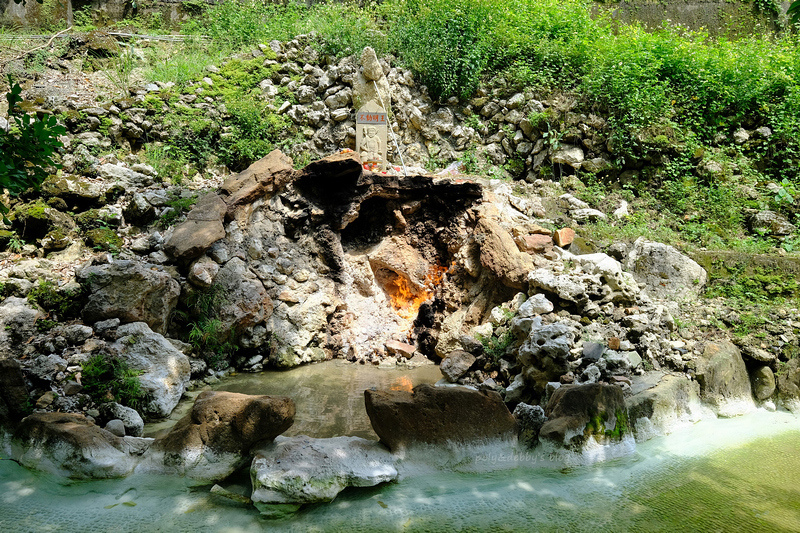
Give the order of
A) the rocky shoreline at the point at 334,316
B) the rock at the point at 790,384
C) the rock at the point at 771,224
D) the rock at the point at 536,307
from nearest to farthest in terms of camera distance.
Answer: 1. the rocky shoreline at the point at 334,316
2. the rock at the point at 790,384
3. the rock at the point at 536,307
4. the rock at the point at 771,224

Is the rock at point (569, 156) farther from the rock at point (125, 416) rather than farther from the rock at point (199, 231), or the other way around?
the rock at point (125, 416)

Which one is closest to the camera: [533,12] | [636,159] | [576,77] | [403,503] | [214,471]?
[403,503]

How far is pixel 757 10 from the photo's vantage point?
451 inches

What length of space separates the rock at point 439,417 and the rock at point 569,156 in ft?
19.1

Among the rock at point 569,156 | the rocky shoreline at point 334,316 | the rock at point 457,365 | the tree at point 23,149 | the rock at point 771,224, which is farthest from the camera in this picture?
the rock at point 569,156

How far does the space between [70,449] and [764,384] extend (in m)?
5.96

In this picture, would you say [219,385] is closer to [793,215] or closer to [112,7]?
[793,215]

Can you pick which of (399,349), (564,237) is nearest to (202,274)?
(399,349)

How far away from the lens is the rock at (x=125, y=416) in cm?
407

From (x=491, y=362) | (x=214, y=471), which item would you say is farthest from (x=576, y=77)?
(x=214, y=471)

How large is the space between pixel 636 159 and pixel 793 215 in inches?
92.0

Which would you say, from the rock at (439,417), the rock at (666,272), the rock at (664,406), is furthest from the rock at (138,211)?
the rock at (666,272)

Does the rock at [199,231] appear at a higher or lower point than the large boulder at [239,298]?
higher

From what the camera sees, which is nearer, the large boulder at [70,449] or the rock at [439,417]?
the large boulder at [70,449]
